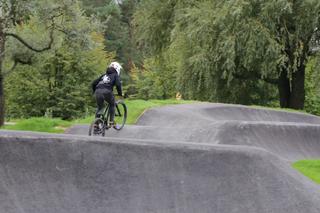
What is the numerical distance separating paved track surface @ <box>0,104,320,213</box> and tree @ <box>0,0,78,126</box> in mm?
9186

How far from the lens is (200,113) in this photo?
18828 millimetres

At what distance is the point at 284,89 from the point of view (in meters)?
27.3

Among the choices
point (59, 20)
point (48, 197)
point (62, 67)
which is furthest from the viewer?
point (62, 67)

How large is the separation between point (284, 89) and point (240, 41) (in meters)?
5.91

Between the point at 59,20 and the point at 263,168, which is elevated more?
the point at 59,20

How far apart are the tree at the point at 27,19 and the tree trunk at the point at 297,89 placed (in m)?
12.2

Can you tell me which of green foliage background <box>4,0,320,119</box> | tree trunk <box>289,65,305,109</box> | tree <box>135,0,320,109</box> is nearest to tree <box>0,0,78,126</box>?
green foliage background <box>4,0,320,119</box>

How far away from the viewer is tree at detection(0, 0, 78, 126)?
1580 cm

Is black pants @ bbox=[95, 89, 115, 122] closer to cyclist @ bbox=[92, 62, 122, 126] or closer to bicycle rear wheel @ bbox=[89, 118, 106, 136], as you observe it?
cyclist @ bbox=[92, 62, 122, 126]

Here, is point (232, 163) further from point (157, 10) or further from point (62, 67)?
point (62, 67)

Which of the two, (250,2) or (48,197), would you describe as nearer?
(48,197)

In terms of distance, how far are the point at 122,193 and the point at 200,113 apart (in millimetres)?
11973

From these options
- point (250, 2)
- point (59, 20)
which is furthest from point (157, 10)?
point (59, 20)

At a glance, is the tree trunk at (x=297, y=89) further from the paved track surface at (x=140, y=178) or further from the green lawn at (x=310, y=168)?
the paved track surface at (x=140, y=178)
